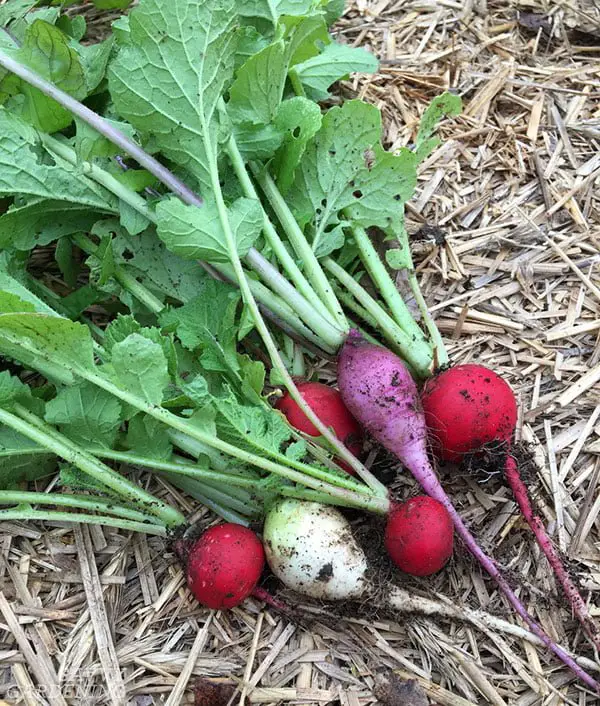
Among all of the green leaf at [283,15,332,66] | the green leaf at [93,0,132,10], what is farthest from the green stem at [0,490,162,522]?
the green leaf at [93,0,132,10]

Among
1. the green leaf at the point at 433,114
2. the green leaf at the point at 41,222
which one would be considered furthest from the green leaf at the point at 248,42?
the green leaf at the point at 41,222

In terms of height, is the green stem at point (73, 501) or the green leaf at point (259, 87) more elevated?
the green leaf at point (259, 87)

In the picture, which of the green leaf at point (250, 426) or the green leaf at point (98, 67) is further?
the green leaf at point (98, 67)

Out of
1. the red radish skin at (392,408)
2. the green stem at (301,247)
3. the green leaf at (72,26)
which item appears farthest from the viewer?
the green leaf at (72,26)

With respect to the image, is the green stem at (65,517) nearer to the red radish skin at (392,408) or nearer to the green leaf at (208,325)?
the green leaf at (208,325)

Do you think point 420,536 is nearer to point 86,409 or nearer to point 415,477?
point 415,477

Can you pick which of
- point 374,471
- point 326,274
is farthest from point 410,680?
point 326,274

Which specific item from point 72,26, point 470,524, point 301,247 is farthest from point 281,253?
point 72,26
